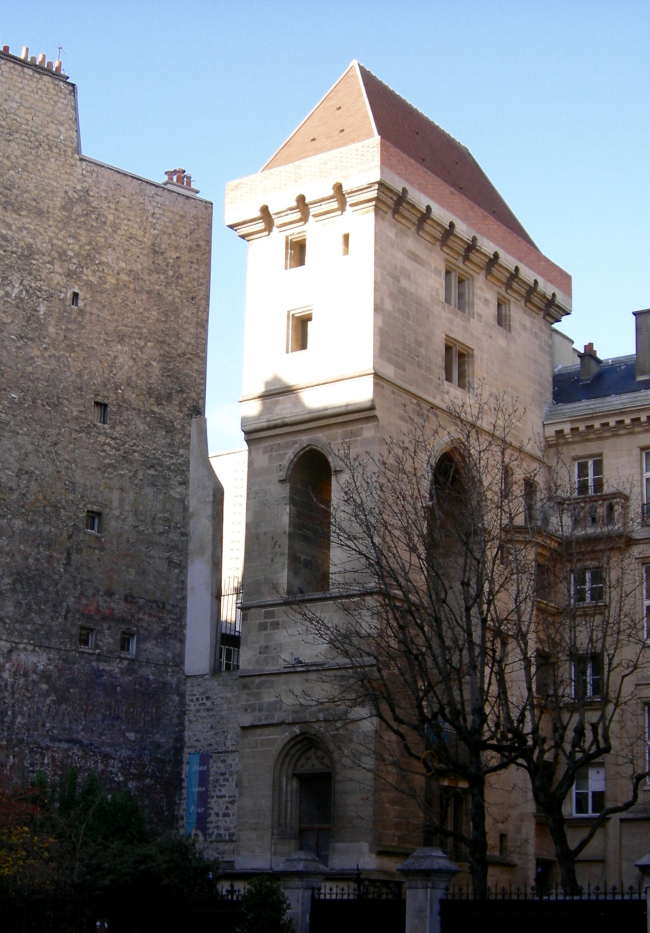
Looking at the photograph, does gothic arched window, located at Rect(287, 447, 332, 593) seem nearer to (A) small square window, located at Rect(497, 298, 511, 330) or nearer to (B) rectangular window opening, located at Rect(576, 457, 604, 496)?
(B) rectangular window opening, located at Rect(576, 457, 604, 496)

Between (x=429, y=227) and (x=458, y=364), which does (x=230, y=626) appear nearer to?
(x=458, y=364)

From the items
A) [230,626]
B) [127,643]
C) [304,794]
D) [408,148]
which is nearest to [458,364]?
[408,148]

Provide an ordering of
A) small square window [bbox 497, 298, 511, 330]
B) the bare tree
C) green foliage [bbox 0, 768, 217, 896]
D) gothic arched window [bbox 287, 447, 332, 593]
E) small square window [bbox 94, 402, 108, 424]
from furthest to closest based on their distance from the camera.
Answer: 1. small square window [bbox 94, 402, 108, 424]
2. small square window [bbox 497, 298, 511, 330]
3. gothic arched window [bbox 287, 447, 332, 593]
4. green foliage [bbox 0, 768, 217, 896]
5. the bare tree

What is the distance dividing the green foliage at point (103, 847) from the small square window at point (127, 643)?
132 inches

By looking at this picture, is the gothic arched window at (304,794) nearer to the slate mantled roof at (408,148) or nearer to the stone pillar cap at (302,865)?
the stone pillar cap at (302,865)

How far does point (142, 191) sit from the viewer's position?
3806 centimetres

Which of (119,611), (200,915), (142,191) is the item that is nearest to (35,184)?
(142,191)

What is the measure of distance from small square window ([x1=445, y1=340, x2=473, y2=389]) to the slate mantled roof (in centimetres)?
283

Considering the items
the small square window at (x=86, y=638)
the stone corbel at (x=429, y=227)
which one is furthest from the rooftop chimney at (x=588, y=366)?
the small square window at (x=86, y=638)

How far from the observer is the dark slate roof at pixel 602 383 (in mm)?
33375

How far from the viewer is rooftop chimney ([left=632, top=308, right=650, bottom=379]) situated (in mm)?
33312

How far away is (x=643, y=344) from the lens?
3347 centimetres

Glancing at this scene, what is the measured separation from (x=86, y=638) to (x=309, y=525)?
7.47 meters

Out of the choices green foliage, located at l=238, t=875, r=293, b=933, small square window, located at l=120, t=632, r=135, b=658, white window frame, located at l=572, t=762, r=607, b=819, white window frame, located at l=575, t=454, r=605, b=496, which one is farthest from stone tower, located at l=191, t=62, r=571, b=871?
green foliage, located at l=238, t=875, r=293, b=933
